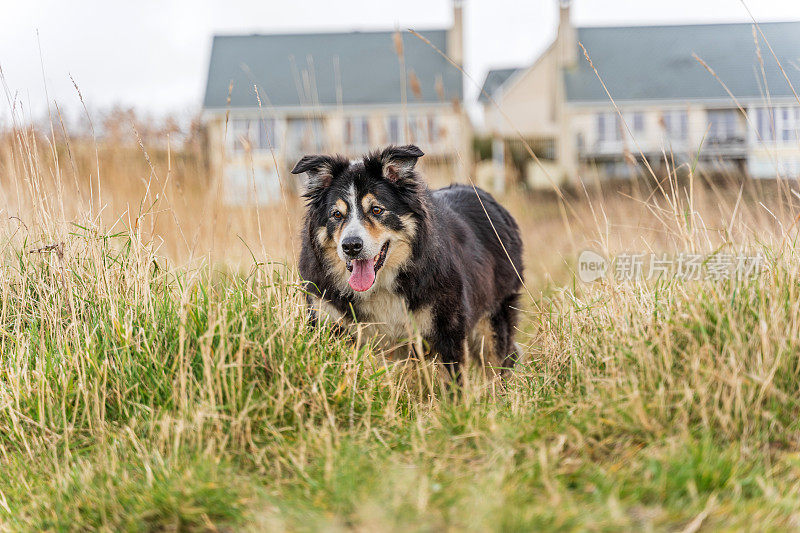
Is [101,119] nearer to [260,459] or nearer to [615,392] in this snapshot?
[260,459]

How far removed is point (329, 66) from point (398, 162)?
89.9 feet

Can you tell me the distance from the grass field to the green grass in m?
0.01

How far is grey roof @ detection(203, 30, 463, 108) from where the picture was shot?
29.1 metres

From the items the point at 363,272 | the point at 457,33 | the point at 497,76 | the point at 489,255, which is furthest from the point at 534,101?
the point at 363,272

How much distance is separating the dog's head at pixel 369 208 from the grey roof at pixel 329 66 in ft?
80.4

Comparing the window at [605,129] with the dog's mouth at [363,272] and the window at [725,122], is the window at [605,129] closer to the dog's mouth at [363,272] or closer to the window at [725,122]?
the window at [725,122]

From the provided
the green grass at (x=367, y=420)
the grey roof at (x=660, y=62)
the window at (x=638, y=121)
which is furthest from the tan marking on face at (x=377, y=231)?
the window at (x=638, y=121)

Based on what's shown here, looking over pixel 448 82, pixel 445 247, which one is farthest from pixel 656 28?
pixel 445 247

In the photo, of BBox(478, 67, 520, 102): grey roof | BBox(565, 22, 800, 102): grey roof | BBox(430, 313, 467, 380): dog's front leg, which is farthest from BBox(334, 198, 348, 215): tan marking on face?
BBox(478, 67, 520, 102): grey roof

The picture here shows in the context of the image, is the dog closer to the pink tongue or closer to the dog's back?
the pink tongue

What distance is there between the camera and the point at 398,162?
3949 millimetres

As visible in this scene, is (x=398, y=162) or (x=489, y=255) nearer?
(x=398, y=162)

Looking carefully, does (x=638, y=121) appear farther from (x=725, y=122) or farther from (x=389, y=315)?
(x=389, y=315)

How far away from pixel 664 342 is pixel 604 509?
3.69 feet
